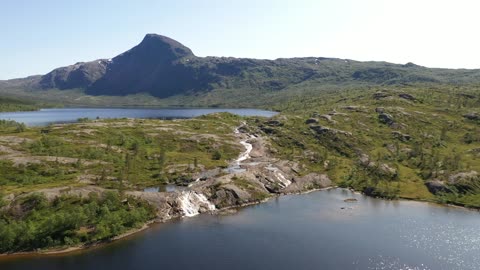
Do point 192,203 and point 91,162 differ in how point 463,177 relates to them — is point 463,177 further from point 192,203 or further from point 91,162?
point 91,162

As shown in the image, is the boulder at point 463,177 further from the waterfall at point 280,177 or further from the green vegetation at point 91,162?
the green vegetation at point 91,162

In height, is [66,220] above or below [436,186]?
above

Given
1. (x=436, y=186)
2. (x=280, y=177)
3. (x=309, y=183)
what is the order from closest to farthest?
(x=436, y=186) < (x=280, y=177) < (x=309, y=183)

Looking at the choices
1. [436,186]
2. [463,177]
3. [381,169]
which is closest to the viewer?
[436,186]

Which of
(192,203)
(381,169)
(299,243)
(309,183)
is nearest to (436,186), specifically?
(381,169)

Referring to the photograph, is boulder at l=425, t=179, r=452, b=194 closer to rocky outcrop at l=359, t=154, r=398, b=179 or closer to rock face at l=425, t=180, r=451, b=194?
rock face at l=425, t=180, r=451, b=194

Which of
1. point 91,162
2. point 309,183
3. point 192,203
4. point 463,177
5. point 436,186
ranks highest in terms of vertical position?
point 91,162

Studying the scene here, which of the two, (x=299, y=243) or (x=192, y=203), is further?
(x=192, y=203)

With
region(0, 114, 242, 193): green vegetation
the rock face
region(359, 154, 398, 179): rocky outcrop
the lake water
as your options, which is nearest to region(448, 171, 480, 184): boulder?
the rock face
